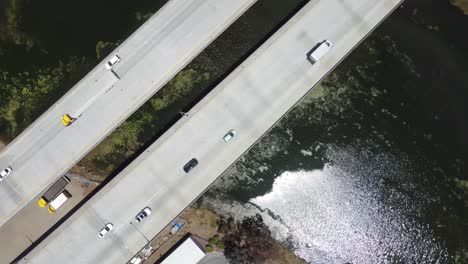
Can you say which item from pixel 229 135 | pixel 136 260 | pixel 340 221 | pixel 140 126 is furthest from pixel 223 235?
pixel 140 126

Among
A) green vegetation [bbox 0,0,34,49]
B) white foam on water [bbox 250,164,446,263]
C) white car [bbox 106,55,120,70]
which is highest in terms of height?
green vegetation [bbox 0,0,34,49]

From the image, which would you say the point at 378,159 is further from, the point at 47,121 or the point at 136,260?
the point at 47,121

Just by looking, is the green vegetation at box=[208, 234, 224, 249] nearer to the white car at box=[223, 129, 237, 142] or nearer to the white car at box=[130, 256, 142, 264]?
the white car at box=[130, 256, 142, 264]

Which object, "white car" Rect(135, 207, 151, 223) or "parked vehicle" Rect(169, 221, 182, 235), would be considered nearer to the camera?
"white car" Rect(135, 207, 151, 223)

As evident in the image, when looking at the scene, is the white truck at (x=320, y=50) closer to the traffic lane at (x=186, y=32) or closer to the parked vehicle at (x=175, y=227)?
the traffic lane at (x=186, y=32)

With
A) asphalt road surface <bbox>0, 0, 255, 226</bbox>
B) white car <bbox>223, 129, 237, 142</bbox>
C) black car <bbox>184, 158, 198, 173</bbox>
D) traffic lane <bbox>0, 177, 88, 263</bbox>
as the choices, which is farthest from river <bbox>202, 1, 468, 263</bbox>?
traffic lane <bbox>0, 177, 88, 263</bbox>

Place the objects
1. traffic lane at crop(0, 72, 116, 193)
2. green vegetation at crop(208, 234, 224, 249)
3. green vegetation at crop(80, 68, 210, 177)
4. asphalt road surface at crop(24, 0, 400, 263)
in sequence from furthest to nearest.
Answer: green vegetation at crop(80, 68, 210, 177) → traffic lane at crop(0, 72, 116, 193) → green vegetation at crop(208, 234, 224, 249) → asphalt road surface at crop(24, 0, 400, 263)

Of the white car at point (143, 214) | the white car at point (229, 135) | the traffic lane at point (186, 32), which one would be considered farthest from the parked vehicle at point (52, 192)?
the white car at point (229, 135)
